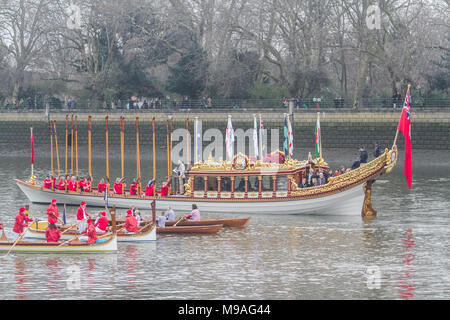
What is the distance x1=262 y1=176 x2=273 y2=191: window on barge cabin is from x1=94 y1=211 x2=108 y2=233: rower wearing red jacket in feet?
29.3

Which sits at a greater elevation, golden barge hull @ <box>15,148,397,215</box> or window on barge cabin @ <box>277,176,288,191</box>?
window on barge cabin @ <box>277,176,288,191</box>

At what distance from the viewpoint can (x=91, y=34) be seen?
7475 centimetres

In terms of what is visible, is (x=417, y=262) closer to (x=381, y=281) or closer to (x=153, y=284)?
(x=381, y=281)

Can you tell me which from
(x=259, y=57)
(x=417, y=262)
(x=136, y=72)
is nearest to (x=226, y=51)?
(x=259, y=57)

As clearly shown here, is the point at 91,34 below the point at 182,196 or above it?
above

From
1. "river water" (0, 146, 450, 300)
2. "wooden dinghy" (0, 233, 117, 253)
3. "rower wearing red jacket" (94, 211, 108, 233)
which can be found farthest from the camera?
"rower wearing red jacket" (94, 211, 108, 233)

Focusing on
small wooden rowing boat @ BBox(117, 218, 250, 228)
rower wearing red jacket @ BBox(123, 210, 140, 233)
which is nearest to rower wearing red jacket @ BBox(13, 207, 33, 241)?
rower wearing red jacket @ BBox(123, 210, 140, 233)

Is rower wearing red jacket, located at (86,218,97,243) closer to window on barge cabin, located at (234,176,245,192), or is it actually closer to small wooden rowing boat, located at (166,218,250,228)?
small wooden rowing boat, located at (166,218,250,228)

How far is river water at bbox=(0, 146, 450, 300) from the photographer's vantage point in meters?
25.2

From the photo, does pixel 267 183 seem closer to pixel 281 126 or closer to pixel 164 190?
pixel 164 190

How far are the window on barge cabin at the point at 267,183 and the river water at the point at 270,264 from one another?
1.24 meters

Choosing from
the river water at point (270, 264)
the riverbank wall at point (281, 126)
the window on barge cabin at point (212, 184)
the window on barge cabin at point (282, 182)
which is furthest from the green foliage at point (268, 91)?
the window on barge cabin at point (282, 182)

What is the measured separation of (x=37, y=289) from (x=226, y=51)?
4523cm

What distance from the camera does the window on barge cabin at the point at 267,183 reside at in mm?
38156
